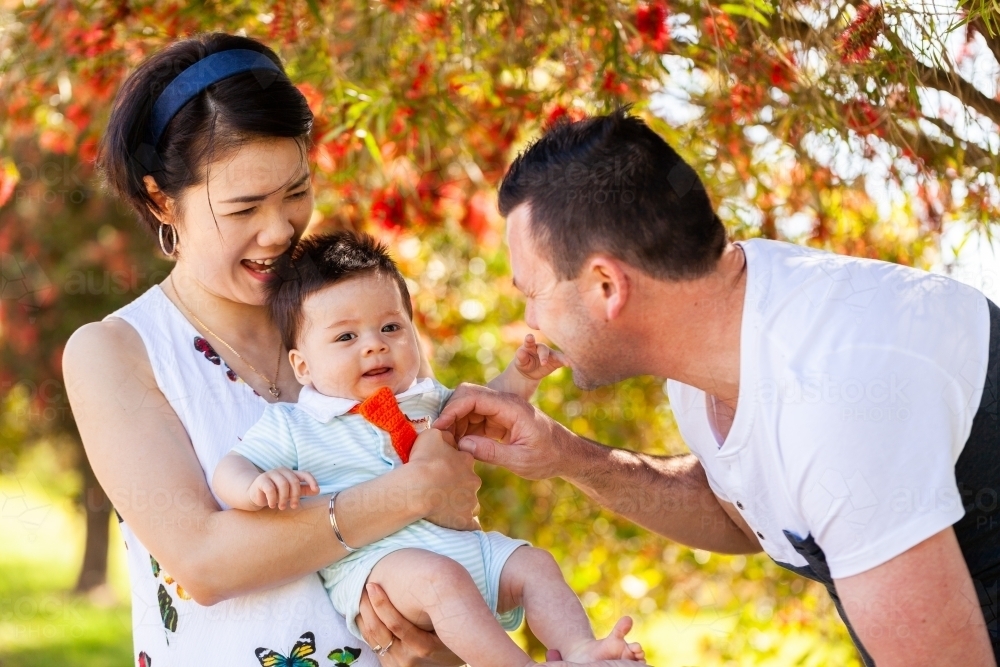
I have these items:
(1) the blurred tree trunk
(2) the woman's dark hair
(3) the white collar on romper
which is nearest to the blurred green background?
(2) the woman's dark hair

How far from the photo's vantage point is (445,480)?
2232 mm

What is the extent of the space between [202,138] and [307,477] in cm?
79

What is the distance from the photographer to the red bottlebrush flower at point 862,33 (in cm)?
234

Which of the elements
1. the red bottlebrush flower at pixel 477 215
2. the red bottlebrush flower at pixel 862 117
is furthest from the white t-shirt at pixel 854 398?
the red bottlebrush flower at pixel 477 215

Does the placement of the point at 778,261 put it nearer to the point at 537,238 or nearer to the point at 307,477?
the point at 537,238

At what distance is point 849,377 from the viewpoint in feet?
6.04

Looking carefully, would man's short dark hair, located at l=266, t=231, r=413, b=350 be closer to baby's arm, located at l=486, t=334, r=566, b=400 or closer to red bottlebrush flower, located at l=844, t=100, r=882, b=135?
baby's arm, located at l=486, t=334, r=566, b=400

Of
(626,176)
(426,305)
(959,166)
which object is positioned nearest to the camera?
(626,176)

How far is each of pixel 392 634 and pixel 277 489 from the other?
40cm

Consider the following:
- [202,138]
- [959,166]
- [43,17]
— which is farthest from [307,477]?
[43,17]

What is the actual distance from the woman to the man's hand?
0.22 ft

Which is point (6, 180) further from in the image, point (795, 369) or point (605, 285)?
point (795, 369)

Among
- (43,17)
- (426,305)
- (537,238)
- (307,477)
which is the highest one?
(43,17)

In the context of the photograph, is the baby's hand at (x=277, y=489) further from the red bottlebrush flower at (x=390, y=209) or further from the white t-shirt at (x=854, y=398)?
the red bottlebrush flower at (x=390, y=209)
